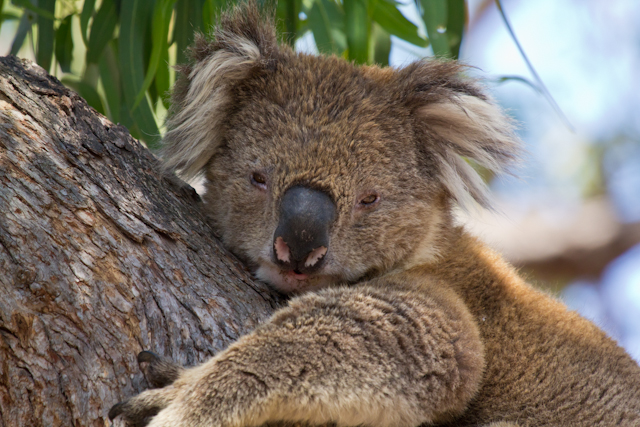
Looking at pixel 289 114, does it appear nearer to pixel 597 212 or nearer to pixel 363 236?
pixel 363 236

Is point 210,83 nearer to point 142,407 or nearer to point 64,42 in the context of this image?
point 142,407

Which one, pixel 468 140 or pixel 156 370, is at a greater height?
pixel 468 140

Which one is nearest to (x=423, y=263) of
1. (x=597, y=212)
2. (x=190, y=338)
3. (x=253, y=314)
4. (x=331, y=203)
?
(x=331, y=203)

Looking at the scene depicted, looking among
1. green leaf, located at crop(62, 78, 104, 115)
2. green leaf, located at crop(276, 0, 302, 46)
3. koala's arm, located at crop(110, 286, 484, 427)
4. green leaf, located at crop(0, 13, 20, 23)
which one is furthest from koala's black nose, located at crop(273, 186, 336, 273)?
green leaf, located at crop(0, 13, 20, 23)

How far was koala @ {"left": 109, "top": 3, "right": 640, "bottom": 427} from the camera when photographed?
6.31 ft

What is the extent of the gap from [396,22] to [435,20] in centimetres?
47

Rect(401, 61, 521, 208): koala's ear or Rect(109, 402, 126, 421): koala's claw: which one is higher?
Rect(401, 61, 521, 208): koala's ear

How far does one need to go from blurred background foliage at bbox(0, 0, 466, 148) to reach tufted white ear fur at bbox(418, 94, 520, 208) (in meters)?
0.76

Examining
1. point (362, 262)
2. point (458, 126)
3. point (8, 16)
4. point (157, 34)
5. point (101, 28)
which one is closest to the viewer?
point (362, 262)

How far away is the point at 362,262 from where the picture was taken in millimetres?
2508

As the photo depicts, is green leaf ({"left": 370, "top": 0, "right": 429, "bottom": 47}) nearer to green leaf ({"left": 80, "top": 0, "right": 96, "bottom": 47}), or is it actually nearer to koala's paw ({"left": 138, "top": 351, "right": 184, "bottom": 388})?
green leaf ({"left": 80, "top": 0, "right": 96, "bottom": 47})

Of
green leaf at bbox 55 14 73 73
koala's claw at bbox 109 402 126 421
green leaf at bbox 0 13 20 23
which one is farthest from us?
green leaf at bbox 0 13 20 23

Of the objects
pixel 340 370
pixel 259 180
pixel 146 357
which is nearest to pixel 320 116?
pixel 259 180

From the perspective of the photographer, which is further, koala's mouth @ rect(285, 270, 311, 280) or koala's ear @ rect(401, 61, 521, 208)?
koala's ear @ rect(401, 61, 521, 208)
